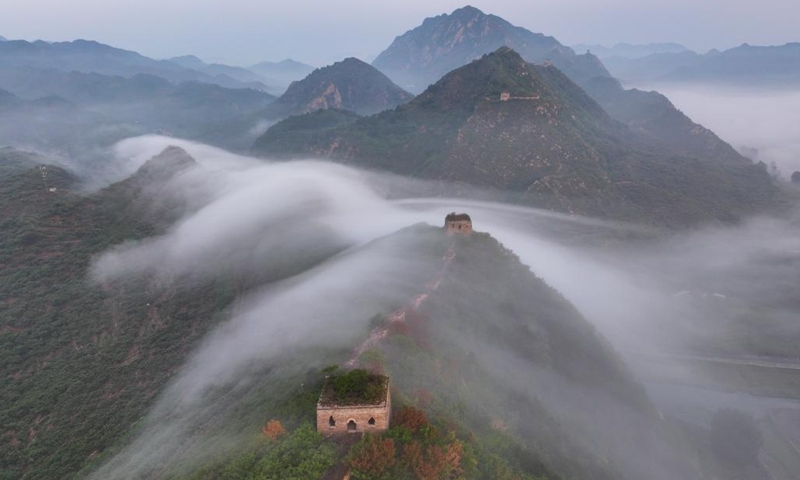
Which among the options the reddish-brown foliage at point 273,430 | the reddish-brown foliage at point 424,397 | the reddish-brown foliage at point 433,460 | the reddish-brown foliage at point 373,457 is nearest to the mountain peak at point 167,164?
the reddish-brown foliage at point 273,430

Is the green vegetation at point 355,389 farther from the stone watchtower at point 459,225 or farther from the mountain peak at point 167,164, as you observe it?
Answer: the mountain peak at point 167,164

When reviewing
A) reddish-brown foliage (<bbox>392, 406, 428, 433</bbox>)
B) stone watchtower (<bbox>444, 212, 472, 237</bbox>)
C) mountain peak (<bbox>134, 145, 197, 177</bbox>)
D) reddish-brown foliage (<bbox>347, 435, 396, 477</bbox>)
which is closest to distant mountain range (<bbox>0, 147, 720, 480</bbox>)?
reddish-brown foliage (<bbox>392, 406, 428, 433</bbox>)

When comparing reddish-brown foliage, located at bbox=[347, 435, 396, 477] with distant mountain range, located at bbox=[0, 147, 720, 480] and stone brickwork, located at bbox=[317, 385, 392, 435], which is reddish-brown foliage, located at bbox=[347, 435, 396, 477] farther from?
stone brickwork, located at bbox=[317, 385, 392, 435]

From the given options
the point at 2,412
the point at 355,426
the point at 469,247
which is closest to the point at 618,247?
the point at 469,247

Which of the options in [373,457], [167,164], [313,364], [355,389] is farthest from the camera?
→ [167,164]

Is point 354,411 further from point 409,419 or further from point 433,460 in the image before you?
point 433,460

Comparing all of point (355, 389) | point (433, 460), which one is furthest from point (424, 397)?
point (433, 460)

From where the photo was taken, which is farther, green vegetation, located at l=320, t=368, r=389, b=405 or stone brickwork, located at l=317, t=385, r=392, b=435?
green vegetation, located at l=320, t=368, r=389, b=405

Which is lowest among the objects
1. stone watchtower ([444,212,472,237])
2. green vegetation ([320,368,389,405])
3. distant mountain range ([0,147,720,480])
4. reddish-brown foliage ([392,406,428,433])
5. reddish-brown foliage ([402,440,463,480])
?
distant mountain range ([0,147,720,480])
